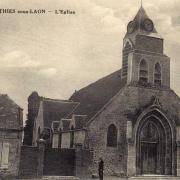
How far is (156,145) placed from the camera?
32500 mm

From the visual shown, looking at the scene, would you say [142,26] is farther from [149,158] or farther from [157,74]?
[149,158]

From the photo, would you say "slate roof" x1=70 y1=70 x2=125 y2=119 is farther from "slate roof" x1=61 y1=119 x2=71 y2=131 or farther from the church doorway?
the church doorway

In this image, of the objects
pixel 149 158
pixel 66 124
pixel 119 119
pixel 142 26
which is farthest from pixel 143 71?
pixel 66 124

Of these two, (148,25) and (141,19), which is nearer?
(148,25)

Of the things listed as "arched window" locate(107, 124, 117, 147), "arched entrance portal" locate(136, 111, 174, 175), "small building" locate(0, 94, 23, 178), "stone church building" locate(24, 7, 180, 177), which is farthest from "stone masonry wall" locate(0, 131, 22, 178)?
"arched entrance portal" locate(136, 111, 174, 175)

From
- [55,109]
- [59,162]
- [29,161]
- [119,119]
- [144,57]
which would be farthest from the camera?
[55,109]

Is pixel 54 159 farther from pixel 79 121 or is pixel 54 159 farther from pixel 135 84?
pixel 135 84

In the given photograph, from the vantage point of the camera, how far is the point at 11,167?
25.8m

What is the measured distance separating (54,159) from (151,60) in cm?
1139

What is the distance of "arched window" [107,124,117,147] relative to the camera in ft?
99.6

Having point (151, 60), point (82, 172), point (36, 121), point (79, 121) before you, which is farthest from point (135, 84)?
point (36, 121)

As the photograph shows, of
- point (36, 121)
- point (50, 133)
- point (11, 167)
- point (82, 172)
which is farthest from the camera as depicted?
point (36, 121)

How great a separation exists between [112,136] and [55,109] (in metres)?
11.4

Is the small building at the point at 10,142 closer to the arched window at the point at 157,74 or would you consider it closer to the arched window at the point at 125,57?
the arched window at the point at 125,57
